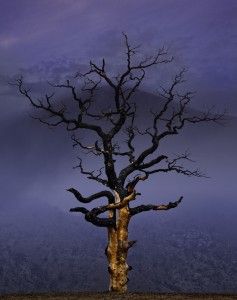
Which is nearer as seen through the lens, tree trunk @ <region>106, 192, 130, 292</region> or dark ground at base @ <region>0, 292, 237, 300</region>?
dark ground at base @ <region>0, 292, 237, 300</region>

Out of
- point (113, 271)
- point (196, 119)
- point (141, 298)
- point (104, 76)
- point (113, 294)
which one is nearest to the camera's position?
point (141, 298)

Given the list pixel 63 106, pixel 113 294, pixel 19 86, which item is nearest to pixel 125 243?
pixel 113 294

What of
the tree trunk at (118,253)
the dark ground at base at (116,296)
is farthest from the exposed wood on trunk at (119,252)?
the dark ground at base at (116,296)

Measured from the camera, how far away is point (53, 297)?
25016 millimetres

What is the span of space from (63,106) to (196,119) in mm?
8813

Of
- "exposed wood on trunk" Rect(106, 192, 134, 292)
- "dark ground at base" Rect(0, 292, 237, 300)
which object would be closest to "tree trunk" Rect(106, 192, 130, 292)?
"exposed wood on trunk" Rect(106, 192, 134, 292)

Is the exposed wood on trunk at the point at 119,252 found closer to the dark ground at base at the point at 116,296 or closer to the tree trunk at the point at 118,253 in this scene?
the tree trunk at the point at 118,253

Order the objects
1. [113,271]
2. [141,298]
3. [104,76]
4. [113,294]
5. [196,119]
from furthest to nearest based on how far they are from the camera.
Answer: [196,119], [104,76], [113,271], [113,294], [141,298]

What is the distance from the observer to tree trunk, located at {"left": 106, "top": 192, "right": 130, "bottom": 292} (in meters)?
28.4

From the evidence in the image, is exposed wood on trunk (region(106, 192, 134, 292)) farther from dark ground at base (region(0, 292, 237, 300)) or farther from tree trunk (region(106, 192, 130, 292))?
dark ground at base (region(0, 292, 237, 300))

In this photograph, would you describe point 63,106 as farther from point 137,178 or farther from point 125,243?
point 125,243

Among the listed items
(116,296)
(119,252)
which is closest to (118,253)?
(119,252)

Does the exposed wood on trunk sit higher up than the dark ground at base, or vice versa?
the exposed wood on trunk

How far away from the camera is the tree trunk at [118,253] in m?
28.4
